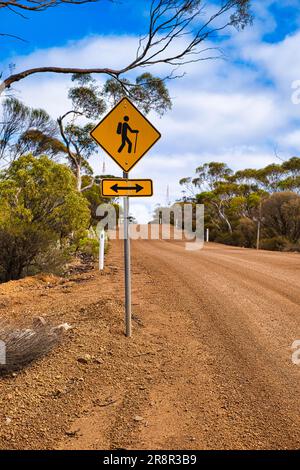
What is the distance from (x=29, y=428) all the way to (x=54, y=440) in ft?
0.97

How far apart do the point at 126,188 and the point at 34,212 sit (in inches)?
271

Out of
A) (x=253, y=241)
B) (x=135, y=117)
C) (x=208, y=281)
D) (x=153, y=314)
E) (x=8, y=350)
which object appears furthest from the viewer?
(x=253, y=241)

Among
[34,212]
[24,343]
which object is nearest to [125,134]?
[24,343]

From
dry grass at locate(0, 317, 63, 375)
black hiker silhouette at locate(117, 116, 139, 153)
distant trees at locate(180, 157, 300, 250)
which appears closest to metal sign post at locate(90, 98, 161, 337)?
black hiker silhouette at locate(117, 116, 139, 153)

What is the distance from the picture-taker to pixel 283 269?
11922mm

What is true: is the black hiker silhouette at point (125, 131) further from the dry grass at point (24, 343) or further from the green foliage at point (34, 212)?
the green foliage at point (34, 212)

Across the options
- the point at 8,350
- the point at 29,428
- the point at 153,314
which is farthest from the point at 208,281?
the point at 29,428

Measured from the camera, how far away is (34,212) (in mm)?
11391

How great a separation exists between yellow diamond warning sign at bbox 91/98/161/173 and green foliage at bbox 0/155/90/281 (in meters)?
5.99

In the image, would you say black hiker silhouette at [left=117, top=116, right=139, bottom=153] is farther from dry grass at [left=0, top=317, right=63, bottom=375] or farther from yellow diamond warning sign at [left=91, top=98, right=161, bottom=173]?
dry grass at [left=0, top=317, right=63, bottom=375]

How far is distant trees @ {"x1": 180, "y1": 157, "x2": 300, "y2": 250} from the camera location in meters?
29.2
